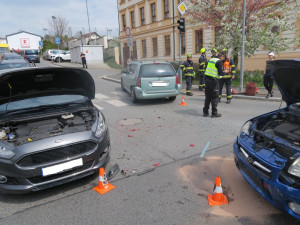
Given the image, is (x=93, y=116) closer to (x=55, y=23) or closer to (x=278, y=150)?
(x=278, y=150)

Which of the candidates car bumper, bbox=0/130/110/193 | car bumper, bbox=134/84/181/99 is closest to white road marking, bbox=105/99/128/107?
car bumper, bbox=134/84/181/99

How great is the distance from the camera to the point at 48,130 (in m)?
3.36

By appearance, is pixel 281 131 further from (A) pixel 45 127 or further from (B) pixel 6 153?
(B) pixel 6 153

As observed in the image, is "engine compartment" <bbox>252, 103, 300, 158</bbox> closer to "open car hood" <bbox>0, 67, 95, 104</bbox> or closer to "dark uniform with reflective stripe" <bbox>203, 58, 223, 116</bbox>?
"open car hood" <bbox>0, 67, 95, 104</bbox>

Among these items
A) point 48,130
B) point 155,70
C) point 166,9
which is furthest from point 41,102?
point 166,9

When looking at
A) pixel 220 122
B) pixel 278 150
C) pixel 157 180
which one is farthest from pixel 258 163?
pixel 220 122

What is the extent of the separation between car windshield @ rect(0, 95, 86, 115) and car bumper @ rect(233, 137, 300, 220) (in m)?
3.03

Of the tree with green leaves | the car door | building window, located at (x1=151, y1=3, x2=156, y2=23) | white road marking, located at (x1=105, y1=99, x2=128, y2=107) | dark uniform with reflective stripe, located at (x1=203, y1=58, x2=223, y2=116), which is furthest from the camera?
building window, located at (x1=151, y1=3, x2=156, y2=23)

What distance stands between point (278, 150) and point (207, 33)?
20.0 meters

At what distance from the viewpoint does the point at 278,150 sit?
8.36 feet

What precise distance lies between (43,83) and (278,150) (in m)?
3.79

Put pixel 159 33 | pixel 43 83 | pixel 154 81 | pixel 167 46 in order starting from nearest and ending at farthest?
pixel 43 83 < pixel 154 81 < pixel 167 46 < pixel 159 33

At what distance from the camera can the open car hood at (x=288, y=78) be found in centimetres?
328

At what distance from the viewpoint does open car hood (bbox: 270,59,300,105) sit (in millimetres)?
3284
